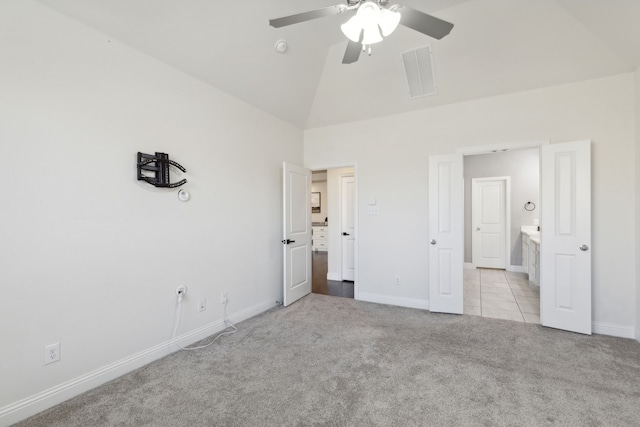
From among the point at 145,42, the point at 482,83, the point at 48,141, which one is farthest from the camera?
the point at 482,83

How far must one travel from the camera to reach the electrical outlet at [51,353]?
5.98 feet

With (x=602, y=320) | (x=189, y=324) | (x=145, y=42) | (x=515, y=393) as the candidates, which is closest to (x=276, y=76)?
(x=145, y=42)

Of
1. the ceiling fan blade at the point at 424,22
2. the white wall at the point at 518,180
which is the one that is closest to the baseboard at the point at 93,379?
the ceiling fan blade at the point at 424,22

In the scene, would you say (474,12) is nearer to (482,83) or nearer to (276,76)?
(482,83)

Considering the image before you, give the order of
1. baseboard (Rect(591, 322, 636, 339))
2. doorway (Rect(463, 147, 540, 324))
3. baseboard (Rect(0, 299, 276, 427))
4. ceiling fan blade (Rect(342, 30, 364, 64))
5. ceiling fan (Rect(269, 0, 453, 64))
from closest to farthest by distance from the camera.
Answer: ceiling fan (Rect(269, 0, 453, 64))
baseboard (Rect(0, 299, 276, 427))
ceiling fan blade (Rect(342, 30, 364, 64))
baseboard (Rect(591, 322, 636, 339))
doorway (Rect(463, 147, 540, 324))

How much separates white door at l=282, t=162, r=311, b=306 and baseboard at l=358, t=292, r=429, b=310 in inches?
37.0

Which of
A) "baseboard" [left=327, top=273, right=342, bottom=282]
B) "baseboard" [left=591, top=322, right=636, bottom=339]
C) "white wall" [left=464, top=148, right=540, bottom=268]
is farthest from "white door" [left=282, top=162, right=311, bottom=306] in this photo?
"white wall" [left=464, top=148, right=540, bottom=268]

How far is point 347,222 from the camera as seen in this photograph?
5.23 meters

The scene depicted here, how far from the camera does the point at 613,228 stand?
2.79 m

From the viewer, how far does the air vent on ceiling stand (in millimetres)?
3016

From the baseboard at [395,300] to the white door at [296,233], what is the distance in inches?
37.0

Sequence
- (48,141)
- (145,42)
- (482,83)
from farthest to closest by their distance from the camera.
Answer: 1. (482,83)
2. (145,42)
3. (48,141)

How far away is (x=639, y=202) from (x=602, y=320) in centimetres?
127

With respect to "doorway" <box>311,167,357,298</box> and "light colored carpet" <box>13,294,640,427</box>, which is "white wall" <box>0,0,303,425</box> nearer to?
"light colored carpet" <box>13,294,640,427</box>
